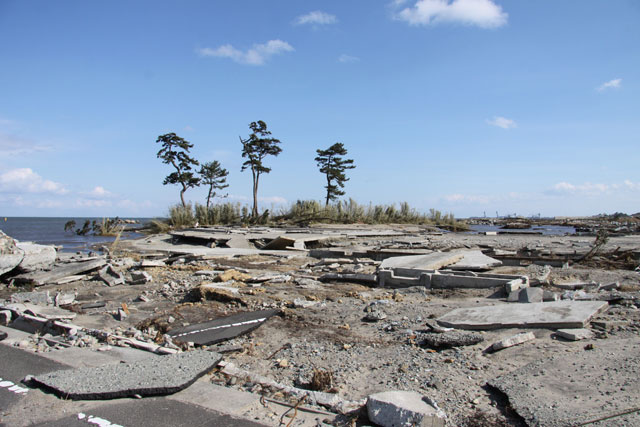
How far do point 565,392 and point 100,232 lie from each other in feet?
93.3

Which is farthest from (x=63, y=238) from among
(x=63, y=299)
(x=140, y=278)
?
(x=63, y=299)

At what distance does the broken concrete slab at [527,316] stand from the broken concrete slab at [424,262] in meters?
3.00

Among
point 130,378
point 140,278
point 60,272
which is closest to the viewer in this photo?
point 130,378

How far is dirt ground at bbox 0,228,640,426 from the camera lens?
11.5ft

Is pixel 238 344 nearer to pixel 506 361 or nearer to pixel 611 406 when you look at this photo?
pixel 506 361

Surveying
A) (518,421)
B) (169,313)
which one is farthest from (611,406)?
(169,313)

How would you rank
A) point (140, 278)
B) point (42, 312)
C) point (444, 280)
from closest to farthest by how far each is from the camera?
point (42, 312) < point (444, 280) < point (140, 278)

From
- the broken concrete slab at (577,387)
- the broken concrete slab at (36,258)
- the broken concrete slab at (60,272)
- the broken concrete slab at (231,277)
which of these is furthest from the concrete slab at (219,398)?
the broken concrete slab at (36,258)

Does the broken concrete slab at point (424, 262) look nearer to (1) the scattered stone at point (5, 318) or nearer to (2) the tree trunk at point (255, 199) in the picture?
(1) the scattered stone at point (5, 318)

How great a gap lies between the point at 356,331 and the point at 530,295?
256cm

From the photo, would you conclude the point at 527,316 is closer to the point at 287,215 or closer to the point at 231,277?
the point at 231,277

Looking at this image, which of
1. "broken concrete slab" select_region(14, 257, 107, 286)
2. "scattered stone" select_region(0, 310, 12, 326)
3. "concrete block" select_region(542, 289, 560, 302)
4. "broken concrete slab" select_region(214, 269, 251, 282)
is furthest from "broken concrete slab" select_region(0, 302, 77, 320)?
"concrete block" select_region(542, 289, 560, 302)

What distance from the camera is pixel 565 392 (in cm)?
305

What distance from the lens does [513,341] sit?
4.11 metres
